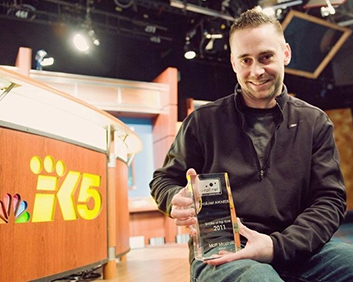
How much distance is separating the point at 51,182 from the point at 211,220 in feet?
5.25

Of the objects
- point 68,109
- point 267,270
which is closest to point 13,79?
point 68,109

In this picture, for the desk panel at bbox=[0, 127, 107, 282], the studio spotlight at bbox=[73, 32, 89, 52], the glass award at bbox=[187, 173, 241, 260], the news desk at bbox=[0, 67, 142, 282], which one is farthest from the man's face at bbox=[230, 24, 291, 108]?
the studio spotlight at bbox=[73, 32, 89, 52]

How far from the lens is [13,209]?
76.1 inches

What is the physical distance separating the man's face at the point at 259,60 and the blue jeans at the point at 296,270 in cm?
54

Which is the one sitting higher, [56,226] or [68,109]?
[68,109]

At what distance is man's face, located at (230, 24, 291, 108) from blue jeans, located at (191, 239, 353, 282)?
0.54 metres

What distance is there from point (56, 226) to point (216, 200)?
163 centimetres

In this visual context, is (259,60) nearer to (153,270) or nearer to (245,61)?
(245,61)

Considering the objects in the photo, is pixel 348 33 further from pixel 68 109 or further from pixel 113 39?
pixel 68 109

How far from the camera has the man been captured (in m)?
1.02

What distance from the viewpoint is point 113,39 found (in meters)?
7.64

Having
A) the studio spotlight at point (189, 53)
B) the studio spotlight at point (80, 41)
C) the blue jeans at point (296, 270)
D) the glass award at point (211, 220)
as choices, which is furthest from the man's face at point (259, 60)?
the studio spotlight at point (189, 53)

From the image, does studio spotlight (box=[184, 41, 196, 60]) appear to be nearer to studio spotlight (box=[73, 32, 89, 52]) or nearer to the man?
studio spotlight (box=[73, 32, 89, 52])

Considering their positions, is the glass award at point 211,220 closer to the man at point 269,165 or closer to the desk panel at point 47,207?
the man at point 269,165
